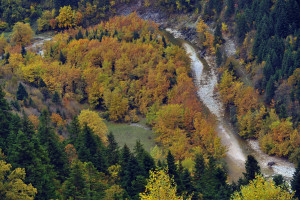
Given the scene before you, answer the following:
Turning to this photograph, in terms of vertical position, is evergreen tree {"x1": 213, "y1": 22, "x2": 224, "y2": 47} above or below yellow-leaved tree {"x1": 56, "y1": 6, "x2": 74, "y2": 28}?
below

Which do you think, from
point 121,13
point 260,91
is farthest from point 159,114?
point 121,13

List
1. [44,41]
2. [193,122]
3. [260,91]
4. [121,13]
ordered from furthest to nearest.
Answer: [121,13], [44,41], [260,91], [193,122]

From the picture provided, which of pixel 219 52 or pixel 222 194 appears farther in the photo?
pixel 219 52

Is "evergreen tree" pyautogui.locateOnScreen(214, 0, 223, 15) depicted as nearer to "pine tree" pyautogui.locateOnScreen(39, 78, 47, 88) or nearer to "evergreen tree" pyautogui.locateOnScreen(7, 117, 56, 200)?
"pine tree" pyautogui.locateOnScreen(39, 78, 47, 88)

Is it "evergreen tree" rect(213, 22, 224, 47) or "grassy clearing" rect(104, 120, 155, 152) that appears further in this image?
"evergreen tree" rect(213, 22, 224, 47)

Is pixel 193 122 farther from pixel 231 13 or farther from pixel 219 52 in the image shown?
pixel 231 13

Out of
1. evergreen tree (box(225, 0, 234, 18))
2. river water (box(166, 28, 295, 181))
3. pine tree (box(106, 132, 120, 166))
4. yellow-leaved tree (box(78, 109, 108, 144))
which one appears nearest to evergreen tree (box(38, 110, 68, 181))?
pine tree (box(106, 132, 120, 166))
